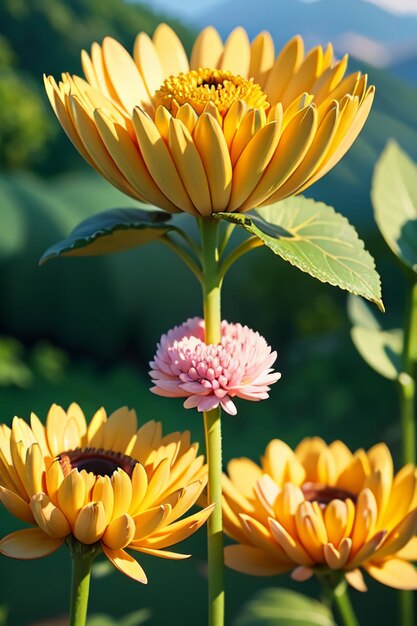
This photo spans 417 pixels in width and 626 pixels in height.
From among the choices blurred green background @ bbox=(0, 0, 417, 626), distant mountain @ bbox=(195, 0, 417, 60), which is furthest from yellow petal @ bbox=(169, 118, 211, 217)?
distant mountain @ bbox=(195, 0, 417, 60)

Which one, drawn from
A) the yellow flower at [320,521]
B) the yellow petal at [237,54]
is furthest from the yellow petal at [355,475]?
the yellow petal at [237,54]

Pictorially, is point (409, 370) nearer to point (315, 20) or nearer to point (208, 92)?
point (208, 92)

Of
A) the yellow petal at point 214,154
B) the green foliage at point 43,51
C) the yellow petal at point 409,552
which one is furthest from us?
the green foliage at point 43,51

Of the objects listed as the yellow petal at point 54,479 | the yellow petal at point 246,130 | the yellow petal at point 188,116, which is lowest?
the yellow petal at point 54,479

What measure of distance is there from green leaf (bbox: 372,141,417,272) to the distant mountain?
62cm

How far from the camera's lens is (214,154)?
1.04 feet

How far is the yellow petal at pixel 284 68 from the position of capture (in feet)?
1.28

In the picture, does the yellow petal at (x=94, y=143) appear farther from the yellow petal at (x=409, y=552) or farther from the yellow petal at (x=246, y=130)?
the yellow petal at (x=409, y=552)

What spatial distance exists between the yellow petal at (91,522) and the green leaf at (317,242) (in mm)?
116

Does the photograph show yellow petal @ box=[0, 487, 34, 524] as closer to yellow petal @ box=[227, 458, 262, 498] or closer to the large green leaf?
yellow petal @ box=[227, 458, 262, 498]

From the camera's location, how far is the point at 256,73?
16.1 inches

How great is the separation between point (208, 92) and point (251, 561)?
213mm

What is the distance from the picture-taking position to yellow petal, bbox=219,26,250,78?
410 mm

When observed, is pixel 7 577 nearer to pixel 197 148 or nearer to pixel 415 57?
pixel 197 148
